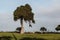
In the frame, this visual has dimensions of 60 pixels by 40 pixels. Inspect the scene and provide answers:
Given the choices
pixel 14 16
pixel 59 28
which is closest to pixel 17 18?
pixel 14 16

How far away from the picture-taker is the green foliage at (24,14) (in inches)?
2677

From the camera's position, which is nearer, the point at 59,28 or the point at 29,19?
the point at 29,19

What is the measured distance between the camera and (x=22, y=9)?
68312mm

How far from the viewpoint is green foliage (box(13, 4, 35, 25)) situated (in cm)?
6800

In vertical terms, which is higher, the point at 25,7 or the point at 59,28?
the point at 25,7

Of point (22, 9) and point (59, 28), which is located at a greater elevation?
point (22, 9)

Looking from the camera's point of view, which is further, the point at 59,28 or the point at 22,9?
the point at 59,28

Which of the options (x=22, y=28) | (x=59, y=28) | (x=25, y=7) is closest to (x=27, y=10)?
(x=25, y=7)

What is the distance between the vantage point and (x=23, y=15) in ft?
226

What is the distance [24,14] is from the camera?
68812 millimetres

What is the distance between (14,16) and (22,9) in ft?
11.2

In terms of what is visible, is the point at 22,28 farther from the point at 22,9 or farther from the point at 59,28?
the point at 59,28

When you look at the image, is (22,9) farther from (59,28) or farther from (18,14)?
(59,28)

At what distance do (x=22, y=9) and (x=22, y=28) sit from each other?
7.20 metres
